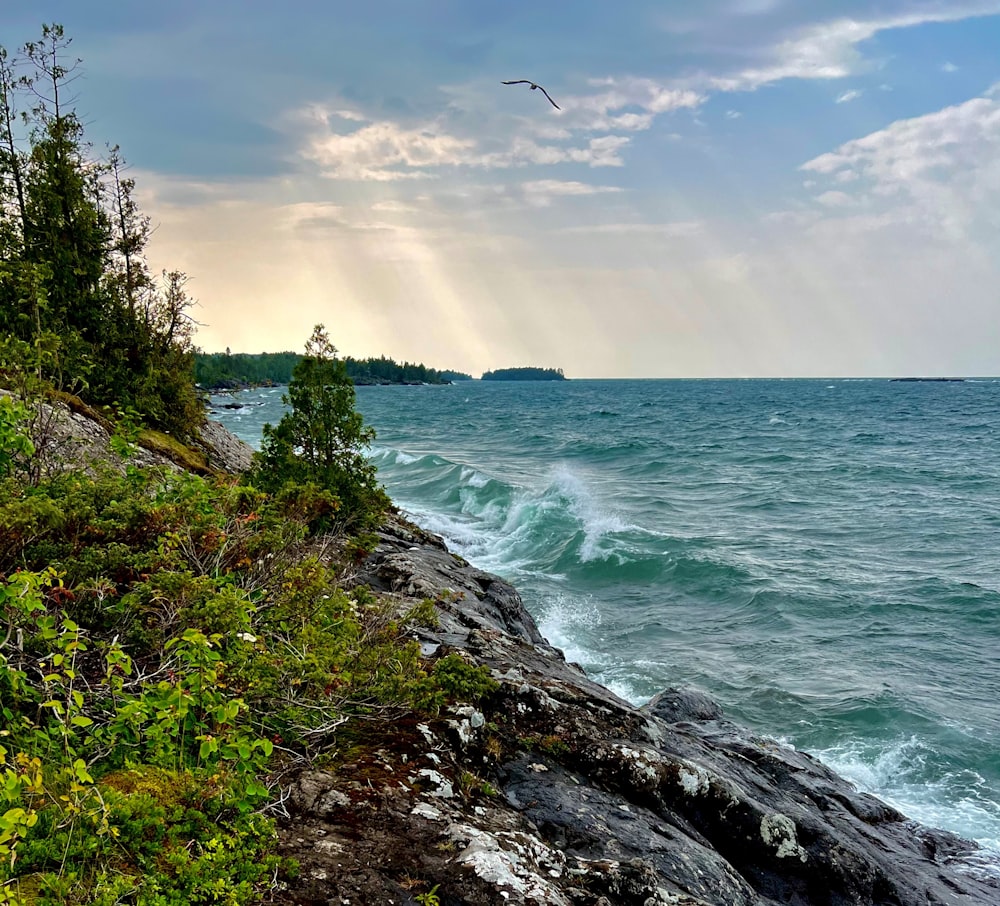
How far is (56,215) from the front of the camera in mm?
18891

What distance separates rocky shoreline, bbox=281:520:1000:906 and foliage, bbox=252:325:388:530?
4.17 m

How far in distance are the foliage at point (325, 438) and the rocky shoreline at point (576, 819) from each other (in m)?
4.17

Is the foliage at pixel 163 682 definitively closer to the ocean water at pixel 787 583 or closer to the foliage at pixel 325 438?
the foliage at pixel 325 438

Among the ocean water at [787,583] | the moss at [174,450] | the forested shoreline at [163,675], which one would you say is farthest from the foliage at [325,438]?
the ocean water at [787,583]

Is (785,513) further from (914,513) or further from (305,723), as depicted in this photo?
(305,723)

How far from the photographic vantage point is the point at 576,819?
18.9 feet

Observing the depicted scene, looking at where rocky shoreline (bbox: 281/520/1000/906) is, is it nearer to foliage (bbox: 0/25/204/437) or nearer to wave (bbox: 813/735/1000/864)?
wave (bbox: 813/735/1000/864)

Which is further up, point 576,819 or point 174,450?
point 174,450

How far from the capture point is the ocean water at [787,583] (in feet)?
45.3

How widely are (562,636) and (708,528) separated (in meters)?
14.0

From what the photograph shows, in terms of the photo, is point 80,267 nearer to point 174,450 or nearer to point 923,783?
point 174,450

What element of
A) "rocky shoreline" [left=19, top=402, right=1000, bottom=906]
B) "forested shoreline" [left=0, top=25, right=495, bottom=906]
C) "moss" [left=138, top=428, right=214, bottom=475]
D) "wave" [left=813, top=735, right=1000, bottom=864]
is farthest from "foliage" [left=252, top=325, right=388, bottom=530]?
"wave" [left=813, top=735, right=1000, bottom=864]

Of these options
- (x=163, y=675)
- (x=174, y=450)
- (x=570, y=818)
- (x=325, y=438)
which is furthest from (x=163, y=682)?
(x=174, y=450)

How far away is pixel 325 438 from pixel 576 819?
1008 cm
